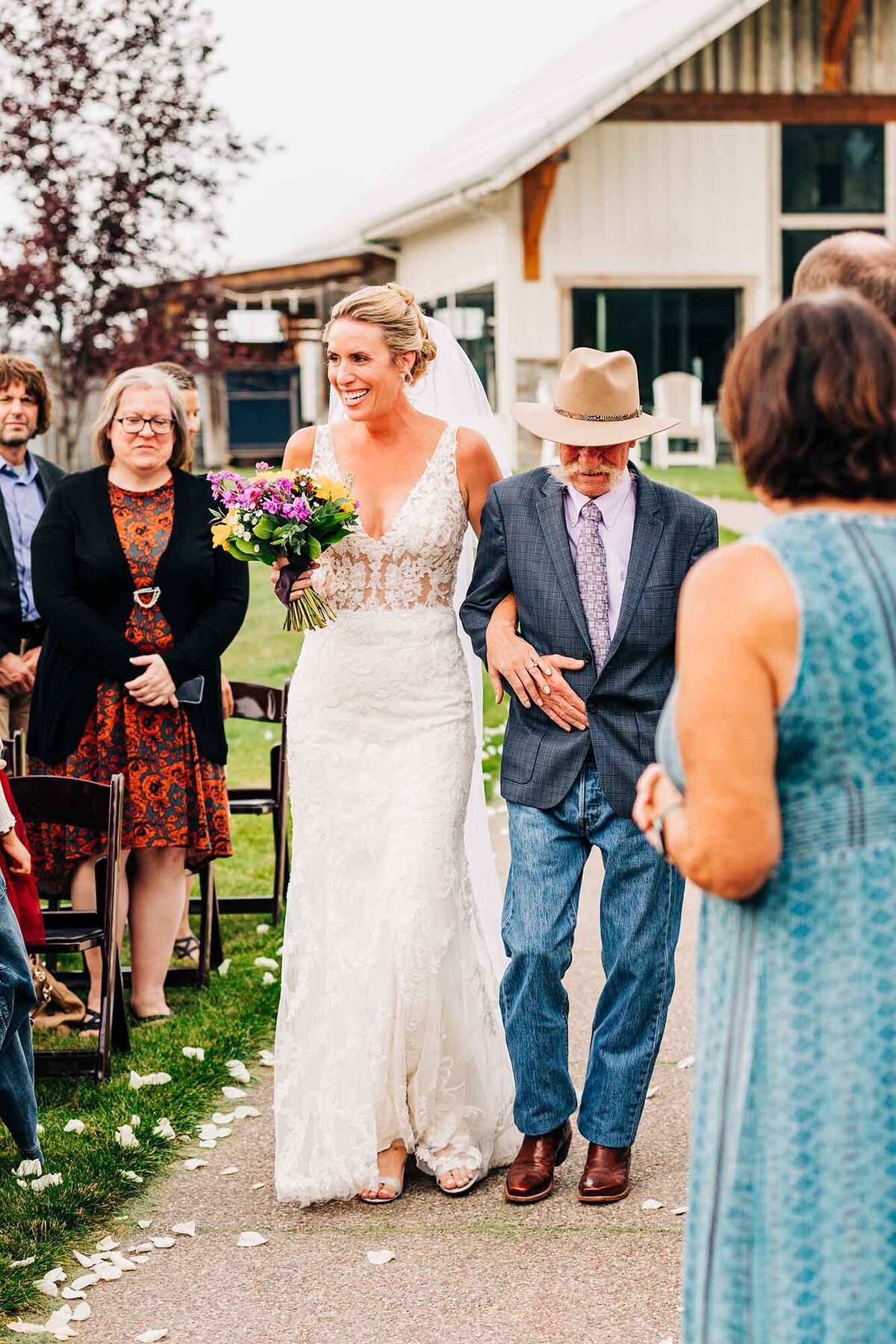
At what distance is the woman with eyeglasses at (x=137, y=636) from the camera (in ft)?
21.6

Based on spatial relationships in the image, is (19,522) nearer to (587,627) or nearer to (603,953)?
(587,627)

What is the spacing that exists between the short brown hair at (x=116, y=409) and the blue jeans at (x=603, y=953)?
2.49 metres

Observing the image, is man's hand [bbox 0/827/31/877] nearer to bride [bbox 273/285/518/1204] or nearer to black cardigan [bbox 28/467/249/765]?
bride [bbox 273/285/518/1204]

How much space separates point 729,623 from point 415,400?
141 inches

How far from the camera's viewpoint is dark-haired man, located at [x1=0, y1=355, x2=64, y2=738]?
7395mm

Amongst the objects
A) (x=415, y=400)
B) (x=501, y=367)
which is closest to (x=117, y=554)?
(x=415, y=400)

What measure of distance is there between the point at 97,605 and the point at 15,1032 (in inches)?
82.2

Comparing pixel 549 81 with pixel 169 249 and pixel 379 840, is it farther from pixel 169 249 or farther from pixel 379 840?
pixel 379 840

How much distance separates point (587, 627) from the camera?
16.0ft

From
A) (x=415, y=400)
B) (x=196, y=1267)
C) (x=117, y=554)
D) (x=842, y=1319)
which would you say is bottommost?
(x=196, y=1267)

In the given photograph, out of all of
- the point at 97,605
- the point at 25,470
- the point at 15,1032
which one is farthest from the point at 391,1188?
the point at 25,470

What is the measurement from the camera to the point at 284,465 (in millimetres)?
5344

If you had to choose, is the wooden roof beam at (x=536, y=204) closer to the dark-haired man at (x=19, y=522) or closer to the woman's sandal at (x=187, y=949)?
the dark-haired man at (x=19, y=522)

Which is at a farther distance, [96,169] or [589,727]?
[96,169]
